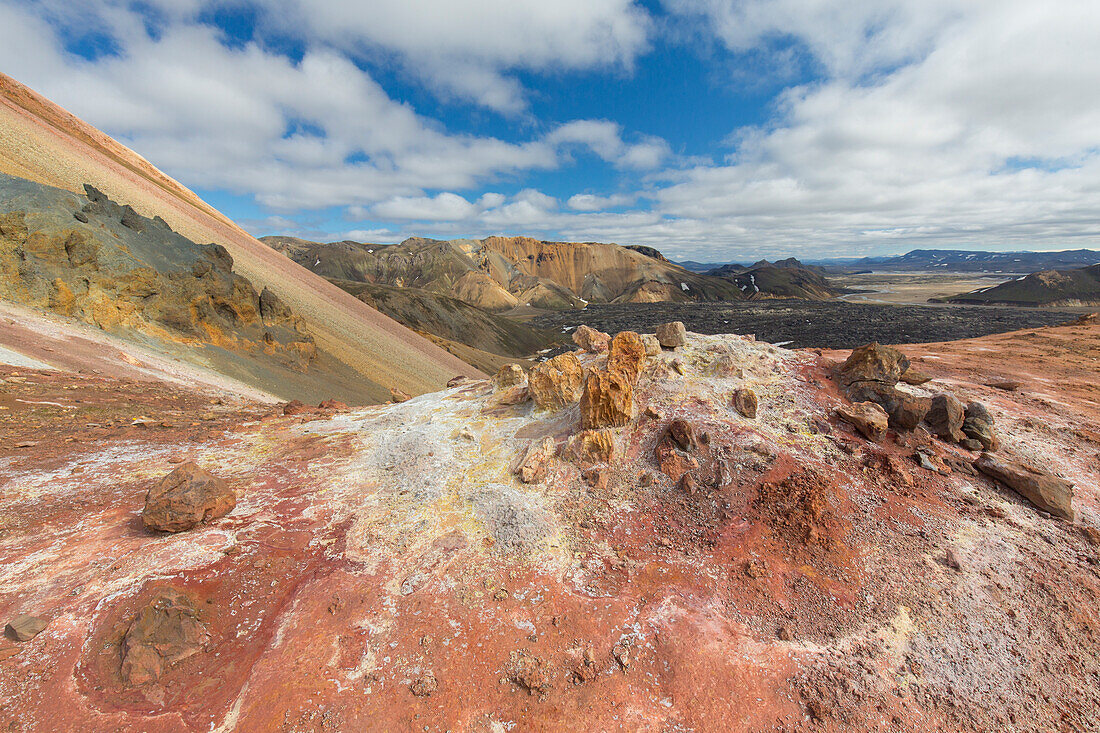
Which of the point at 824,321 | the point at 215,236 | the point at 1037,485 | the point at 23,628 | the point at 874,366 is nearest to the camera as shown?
the point at 23,628

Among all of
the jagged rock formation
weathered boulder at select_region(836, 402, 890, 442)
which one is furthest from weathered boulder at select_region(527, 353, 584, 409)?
the jagged rock formation

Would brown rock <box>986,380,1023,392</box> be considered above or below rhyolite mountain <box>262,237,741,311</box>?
below

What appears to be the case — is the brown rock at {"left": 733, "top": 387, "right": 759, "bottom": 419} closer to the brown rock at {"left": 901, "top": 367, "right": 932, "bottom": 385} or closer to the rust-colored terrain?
the brown rock at {"left": 901, "top": 367, "right": 932, "bottom": 385}

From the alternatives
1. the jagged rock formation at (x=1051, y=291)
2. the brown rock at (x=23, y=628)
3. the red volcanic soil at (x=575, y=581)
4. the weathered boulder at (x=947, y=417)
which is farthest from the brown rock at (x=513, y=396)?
the jagged rock formation at (x=1051, y=291)

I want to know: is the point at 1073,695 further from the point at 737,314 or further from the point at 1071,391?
the point at 737,314

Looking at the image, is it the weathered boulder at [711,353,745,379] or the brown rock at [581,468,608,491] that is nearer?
the brown rock at [581,468,608,491]

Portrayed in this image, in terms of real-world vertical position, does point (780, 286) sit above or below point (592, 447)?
below

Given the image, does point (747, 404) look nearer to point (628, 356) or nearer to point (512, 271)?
point (628, 356)

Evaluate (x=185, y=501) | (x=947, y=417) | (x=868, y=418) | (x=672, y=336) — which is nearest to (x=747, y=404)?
(x=868, y=418)
